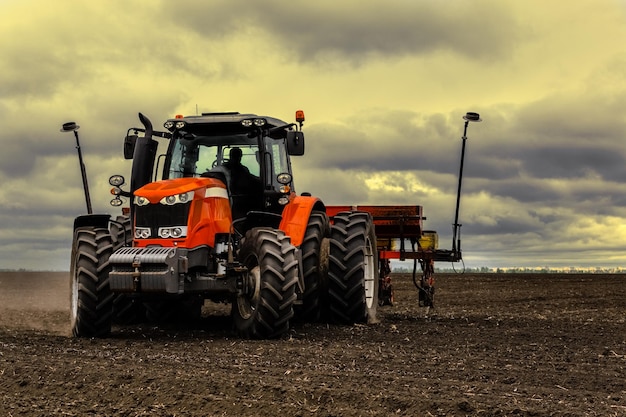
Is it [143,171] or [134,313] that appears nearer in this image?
[143,171]

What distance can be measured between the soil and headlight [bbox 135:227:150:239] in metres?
1.48

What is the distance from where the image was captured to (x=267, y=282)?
38.5 feet

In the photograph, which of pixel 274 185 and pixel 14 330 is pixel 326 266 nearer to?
pixel 274 185

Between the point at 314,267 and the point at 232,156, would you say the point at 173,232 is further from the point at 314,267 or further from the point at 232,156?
the point at 314,267

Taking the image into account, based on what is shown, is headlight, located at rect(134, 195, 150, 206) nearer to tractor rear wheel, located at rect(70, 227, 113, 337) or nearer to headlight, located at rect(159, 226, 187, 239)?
headlight, located at rect(159, 226, 187, 239)

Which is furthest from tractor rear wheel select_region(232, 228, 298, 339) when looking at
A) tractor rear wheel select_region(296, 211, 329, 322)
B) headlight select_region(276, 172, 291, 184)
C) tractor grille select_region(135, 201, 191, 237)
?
tractor rear wheel select_region(296, 211, 329, 322)

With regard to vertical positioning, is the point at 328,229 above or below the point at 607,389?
above

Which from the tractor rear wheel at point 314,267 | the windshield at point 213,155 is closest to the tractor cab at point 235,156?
the windshield at point 213,155

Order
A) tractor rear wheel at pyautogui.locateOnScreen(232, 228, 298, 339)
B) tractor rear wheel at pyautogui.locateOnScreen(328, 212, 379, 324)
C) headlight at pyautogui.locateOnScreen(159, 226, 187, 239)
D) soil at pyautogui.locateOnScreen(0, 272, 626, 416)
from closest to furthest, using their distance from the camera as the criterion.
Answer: soil at pyautogui.locateOnScreen(0, 272, 626, 416) < tractor rear wheel at pyautogui.locateOnScreen(232, 228, 298, 339) < headlight at pyautogui.locateOnScreen(159, 226, 187, 239) < tractor rear wheel at pyautogui.locateOnScreen(328, 212, 379, 324)

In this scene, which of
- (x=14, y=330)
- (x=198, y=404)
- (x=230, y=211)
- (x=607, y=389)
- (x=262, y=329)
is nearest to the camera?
(x=198, y=404)

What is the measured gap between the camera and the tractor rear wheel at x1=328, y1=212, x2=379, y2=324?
46.4 ft

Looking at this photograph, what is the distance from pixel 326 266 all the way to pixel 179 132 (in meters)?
3.10

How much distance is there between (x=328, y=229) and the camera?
1455 centimetres

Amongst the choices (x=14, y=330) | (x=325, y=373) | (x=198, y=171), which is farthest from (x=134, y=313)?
(x=325, y=373)
